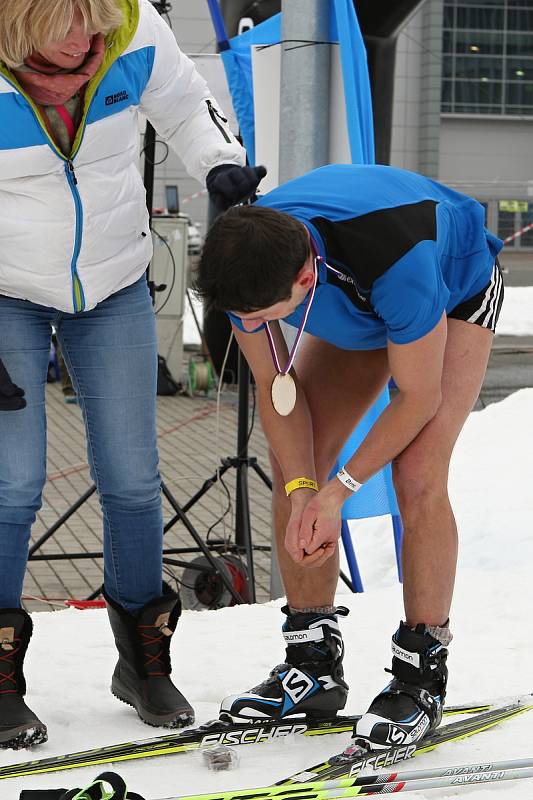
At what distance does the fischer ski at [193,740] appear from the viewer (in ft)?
9.48

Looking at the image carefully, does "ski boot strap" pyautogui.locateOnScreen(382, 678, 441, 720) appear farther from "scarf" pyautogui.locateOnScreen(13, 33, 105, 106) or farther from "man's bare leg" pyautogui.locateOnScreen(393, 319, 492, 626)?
"scarf" pyautogui.locateOnScreen(13, 33, 105, 106)

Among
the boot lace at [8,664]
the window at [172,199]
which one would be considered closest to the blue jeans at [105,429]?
the boot lace at [8,664]

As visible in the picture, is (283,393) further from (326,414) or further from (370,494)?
(370,494)

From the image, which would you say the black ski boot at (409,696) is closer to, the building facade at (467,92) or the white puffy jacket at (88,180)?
the white puffy jacket at (88,180)

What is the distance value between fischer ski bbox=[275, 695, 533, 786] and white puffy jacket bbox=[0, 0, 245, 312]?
130 centimetres

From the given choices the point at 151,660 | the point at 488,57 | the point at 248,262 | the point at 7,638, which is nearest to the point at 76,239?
the point at 248,262

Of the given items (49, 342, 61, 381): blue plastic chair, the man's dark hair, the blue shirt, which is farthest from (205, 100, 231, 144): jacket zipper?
(49, 342, 61, 381): blue plastic chair

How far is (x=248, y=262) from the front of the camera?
101 inches

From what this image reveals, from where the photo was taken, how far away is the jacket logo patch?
2.97m

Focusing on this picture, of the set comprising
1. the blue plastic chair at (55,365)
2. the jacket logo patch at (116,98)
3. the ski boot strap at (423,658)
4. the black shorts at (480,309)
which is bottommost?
the blue plastic chair at (55,365)

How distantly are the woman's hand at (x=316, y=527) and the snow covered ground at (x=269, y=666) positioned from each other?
1.73 feet

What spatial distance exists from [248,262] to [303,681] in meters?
1.25

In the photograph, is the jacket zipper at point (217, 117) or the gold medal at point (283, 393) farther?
the jacket zipper at point (217, 117)

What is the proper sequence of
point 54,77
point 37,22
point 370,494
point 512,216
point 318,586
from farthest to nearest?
1. point 512,216
2. point 370,494
3. point 318,586
4. point 54,77
5. point 37,22
